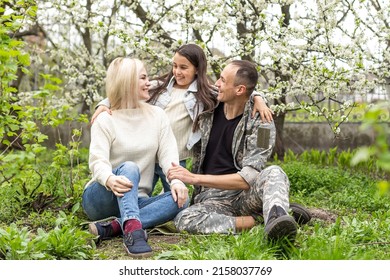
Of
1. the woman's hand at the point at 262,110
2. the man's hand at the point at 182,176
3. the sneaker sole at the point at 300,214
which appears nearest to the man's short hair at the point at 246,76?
the woman's hand at the point at 262,110

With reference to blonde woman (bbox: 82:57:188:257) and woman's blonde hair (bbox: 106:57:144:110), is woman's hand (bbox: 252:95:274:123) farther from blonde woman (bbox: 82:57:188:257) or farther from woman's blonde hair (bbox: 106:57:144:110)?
woman's blonde hair (bbox: 106:57:144:110)

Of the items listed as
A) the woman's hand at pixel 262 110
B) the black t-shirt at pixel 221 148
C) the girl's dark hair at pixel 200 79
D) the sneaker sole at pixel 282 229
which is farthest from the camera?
the girl's dark hair at pixel 200 79

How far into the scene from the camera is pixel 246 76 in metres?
4.42

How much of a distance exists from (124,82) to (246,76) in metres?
0.82

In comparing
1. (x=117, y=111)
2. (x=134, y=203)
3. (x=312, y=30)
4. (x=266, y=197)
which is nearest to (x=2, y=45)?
(x=117, y=111)

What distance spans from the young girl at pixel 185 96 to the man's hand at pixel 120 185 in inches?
28.6

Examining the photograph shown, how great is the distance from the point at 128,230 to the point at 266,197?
85 cm

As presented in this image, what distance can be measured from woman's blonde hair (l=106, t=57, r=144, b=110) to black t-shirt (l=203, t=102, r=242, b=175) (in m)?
0.59

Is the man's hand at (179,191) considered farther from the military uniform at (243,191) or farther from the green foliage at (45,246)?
the green foliage at (45,246)

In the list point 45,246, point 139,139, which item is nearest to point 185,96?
point 139,139

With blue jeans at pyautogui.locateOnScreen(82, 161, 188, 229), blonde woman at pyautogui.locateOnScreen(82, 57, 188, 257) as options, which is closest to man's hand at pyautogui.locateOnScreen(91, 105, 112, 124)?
blonde woman at pyautogui.locateOnScreen(82, 57, 188, 257)

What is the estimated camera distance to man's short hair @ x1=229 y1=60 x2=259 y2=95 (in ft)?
14.5

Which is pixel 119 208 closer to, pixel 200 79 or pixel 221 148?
pixel 221 148

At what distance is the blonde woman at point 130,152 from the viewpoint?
4152 millimetres
